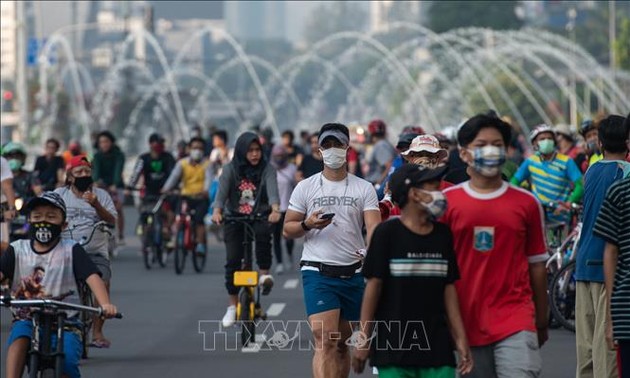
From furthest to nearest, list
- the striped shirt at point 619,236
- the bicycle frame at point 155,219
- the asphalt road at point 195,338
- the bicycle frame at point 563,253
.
Answer: the bicycle frame at point 155,219, the bicycle frame at point 563,253, the asphalt road at point 195,338, the striped shirt at point 619,236

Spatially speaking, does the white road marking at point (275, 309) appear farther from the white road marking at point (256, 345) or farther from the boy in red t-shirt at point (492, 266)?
the boy in red t-shirt at point (492, 266)

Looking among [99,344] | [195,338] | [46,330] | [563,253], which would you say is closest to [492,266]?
[46,330]

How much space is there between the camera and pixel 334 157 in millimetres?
11172

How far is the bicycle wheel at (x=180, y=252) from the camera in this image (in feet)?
76.1

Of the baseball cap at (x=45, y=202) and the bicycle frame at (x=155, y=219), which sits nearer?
the baseball cap at (x=45, y=202)

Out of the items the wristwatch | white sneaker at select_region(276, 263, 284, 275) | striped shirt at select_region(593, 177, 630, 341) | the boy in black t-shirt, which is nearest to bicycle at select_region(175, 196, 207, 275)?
white sneaker at select_region(276, 263, 284, 275)

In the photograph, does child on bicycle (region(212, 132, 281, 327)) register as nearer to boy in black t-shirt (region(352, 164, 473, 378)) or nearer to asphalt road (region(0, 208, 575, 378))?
asphalt road (region(0, 208, 575, 378))

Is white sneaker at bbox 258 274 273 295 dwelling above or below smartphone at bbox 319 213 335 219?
below

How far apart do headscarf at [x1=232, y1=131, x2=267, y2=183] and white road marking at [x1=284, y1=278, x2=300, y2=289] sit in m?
5.98

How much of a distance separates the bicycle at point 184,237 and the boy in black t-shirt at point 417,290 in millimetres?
15047

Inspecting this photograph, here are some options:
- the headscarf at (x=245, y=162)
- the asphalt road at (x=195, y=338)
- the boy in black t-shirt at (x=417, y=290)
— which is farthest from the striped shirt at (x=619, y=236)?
the headscarf at (x=245, y=162)

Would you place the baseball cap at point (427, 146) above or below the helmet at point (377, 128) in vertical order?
below

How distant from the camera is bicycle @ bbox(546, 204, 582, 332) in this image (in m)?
15.4

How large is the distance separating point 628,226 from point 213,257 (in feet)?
60.8
